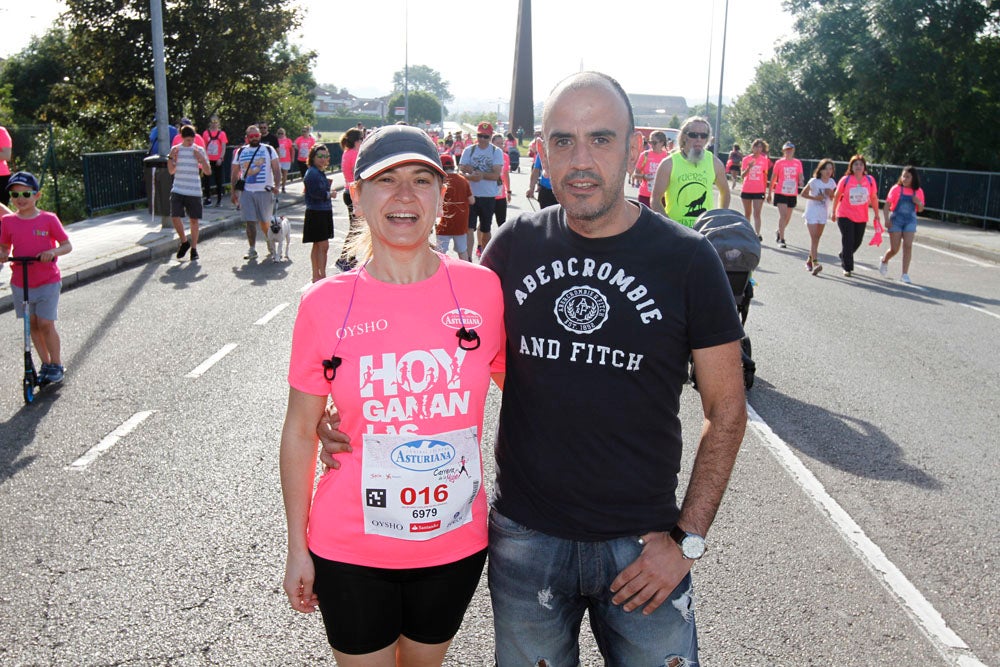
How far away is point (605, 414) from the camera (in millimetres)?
2391

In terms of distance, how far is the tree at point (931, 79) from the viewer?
88.1 feet

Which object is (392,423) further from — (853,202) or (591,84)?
(853,202)

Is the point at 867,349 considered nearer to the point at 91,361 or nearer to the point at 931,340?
the point at 931,340

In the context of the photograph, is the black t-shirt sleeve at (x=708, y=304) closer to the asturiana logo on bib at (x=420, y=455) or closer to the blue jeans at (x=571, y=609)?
the blue jeans at (x=571, y=609)

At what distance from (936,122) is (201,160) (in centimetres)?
2170

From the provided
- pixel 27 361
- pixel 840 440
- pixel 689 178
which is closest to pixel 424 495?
pixel 840 440

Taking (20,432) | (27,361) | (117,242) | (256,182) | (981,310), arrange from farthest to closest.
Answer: (117,242) < (256,182) < (981,310) < (27,361) < (20,432)

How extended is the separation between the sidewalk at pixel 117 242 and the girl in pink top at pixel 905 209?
8340 millimetres

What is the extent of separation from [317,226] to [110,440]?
256 inches

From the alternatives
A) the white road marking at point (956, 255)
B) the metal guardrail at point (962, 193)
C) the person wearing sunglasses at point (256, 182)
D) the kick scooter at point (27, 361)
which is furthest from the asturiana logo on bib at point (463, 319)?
the metal guardrail at point (962, 193)

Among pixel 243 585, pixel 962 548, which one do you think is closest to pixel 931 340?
pixel 962 548

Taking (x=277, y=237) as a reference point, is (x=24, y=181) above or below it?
above

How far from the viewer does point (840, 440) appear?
6598 mm

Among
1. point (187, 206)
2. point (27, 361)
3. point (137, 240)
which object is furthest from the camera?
point (137, 240)
